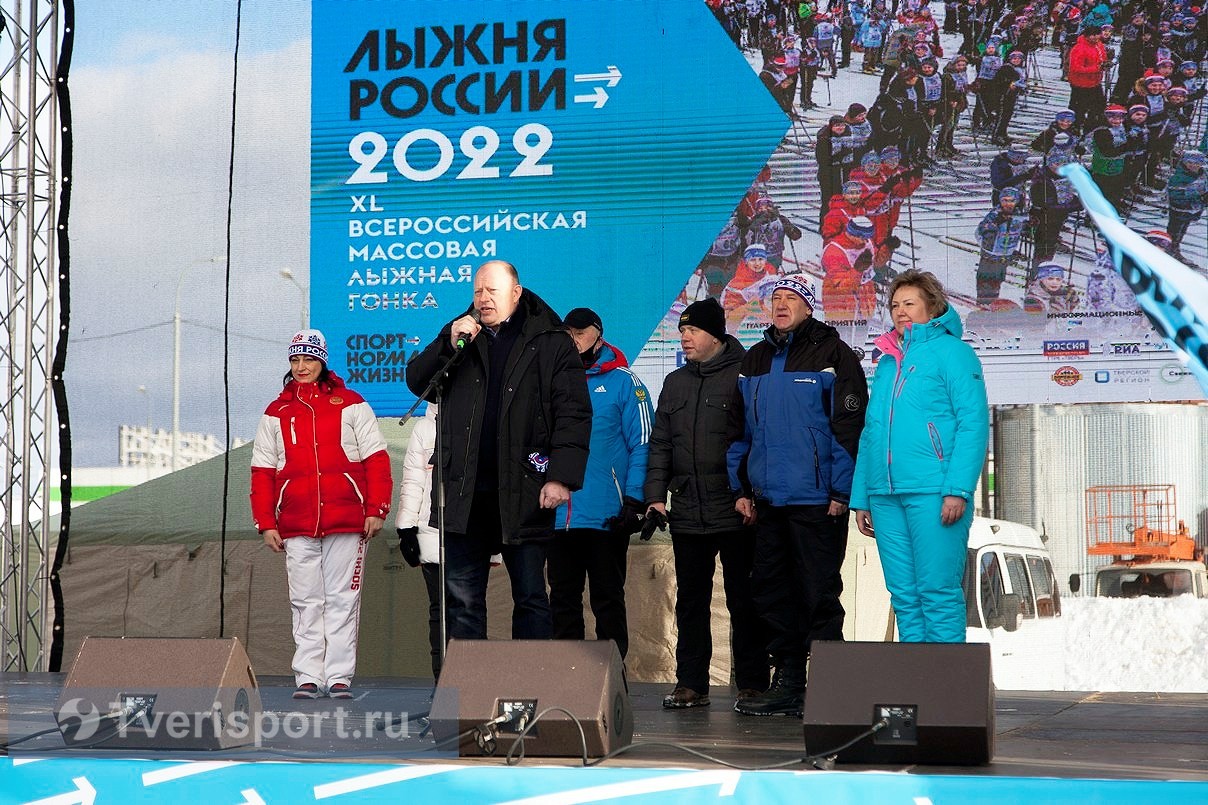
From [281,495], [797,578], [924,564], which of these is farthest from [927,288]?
[281,495]

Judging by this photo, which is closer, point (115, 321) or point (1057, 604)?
point (1057, 604)

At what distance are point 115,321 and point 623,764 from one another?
466 cm

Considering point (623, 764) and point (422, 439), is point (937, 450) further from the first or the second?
point (422, 439)

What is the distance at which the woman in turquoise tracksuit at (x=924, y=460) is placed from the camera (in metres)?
4.39

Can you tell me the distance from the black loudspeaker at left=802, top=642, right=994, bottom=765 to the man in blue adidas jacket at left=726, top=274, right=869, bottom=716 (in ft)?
4.29

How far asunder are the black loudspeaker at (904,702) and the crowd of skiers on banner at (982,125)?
3.03 meters

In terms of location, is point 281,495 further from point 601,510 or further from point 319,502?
point 601,510

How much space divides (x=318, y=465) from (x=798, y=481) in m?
1.79

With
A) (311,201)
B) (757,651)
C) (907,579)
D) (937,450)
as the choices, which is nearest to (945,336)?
(937,450)

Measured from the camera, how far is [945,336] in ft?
14.9

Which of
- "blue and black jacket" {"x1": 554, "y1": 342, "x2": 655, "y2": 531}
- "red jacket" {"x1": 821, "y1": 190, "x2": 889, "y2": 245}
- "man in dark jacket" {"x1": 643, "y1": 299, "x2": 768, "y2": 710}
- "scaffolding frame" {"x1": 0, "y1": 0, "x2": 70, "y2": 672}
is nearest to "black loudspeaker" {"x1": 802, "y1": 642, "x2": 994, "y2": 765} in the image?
"man in dark jacket" {"x1": 643, "y1": 299, "x2": 768, "y2": 710}

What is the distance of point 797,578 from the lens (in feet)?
15.5

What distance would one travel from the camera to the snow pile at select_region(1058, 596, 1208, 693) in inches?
226

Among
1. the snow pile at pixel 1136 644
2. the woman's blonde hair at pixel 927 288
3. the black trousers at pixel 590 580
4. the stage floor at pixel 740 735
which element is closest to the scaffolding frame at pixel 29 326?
the stage floor at pixel 740 735
